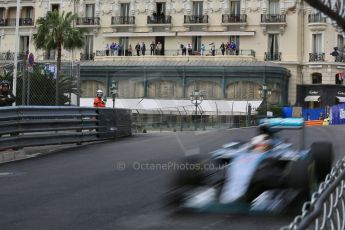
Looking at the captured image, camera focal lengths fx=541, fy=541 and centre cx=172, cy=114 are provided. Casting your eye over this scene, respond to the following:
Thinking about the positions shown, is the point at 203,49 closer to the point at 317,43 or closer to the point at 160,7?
the point at 160,7

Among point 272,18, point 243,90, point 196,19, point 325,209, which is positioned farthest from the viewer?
point 196,19

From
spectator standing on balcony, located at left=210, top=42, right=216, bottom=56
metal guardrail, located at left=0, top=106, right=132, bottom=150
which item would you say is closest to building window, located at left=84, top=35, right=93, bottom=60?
spectator standing on balcony, located at left=210, top=42, right=216, bottom=56

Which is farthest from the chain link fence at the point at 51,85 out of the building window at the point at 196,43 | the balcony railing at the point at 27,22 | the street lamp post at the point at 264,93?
the balcony railing at the point at 27,22

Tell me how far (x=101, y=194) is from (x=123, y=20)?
160ft

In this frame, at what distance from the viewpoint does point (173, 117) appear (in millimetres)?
32188

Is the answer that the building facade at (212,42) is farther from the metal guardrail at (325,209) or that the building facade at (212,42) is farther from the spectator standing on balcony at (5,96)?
the metal guardrail at (325,209)

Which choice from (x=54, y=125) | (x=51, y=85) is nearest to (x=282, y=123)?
(x=54, y=125)

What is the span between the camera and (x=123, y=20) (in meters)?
55.2

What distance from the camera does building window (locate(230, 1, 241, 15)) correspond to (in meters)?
53.2

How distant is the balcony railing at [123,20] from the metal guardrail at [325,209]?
172 ft

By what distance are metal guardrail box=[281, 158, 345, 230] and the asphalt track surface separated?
98.5 inches

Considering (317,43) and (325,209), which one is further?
(317,43)

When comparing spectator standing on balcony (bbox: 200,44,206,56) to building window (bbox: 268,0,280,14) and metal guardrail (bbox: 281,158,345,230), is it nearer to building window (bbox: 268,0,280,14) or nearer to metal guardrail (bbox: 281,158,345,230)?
building window (bbox: 268,0,280,14)

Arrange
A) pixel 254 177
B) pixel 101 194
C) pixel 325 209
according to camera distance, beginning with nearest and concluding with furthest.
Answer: pixel 325 209
pixel 254 177
pixel 101 194
